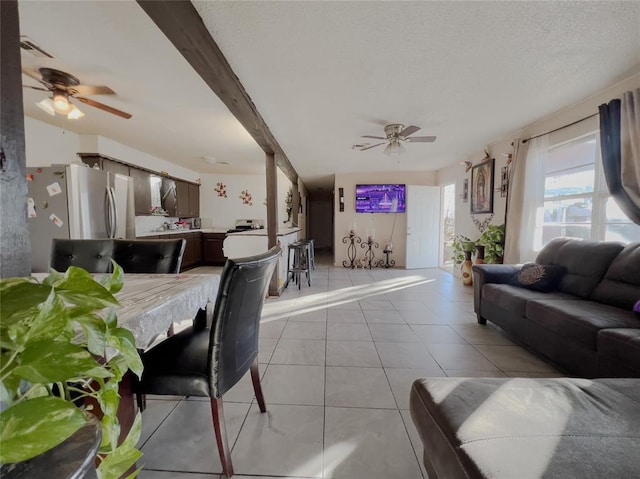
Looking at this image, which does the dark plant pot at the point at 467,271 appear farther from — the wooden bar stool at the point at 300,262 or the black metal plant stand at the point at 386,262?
the wooden bar stool at the point at 300,262

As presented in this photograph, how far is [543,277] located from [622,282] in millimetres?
468

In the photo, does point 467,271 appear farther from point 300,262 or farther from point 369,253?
point 300,262

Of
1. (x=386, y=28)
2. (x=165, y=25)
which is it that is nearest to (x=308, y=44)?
(x=386, y=28)

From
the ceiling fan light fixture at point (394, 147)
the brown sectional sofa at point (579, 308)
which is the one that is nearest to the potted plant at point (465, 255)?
the brown sectional sofa at point (579, 308)

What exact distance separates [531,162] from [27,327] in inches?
165

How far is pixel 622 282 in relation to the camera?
2.01 m

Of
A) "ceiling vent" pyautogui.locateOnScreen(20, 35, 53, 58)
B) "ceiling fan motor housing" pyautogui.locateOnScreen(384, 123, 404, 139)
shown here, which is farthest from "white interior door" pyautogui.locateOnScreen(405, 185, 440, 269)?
"ceiling vent" pyautogui.locateOnScreen(20, 35, 53, 58)

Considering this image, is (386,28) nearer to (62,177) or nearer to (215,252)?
(62,177)

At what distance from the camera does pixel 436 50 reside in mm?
1813

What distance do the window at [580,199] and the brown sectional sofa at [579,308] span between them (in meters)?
0.37

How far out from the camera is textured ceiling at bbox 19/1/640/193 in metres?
1.52

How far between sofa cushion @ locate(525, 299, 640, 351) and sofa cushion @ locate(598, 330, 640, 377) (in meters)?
0.06

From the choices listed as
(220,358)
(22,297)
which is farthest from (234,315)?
(22,297)

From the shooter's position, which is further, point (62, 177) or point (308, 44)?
point (62, 177)
